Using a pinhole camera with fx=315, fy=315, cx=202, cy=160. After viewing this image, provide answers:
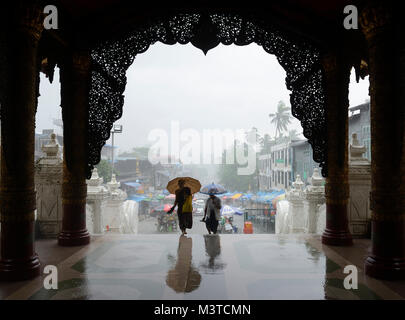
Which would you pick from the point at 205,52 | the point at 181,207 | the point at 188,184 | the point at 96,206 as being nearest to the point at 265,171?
the point at 96,206

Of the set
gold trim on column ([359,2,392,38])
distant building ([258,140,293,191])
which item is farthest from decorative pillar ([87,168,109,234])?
distant building ([258,140,293,191])

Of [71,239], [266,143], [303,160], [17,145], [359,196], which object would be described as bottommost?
[71,239]

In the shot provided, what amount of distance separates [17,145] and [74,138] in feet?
6.17

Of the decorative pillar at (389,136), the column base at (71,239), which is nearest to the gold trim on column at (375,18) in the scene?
the decorative pillar at (389,136)

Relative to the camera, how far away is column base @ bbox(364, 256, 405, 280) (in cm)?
384

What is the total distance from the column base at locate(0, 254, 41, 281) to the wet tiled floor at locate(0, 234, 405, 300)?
110mm

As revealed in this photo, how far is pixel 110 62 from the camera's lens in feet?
19.8

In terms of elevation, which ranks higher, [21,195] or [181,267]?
[21,195]

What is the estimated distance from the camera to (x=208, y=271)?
171 inches

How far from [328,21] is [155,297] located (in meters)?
5.28

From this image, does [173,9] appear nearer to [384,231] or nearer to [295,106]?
[295,106]

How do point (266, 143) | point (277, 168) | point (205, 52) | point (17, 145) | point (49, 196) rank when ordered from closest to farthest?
point (17, 145), point (205, 52), point (49, 196), point (277, 168), point (266, 143)

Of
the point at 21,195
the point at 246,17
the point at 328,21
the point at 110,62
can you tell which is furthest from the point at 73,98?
the point at 328,21

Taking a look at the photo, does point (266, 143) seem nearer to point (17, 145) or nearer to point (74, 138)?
point (74, 138)
